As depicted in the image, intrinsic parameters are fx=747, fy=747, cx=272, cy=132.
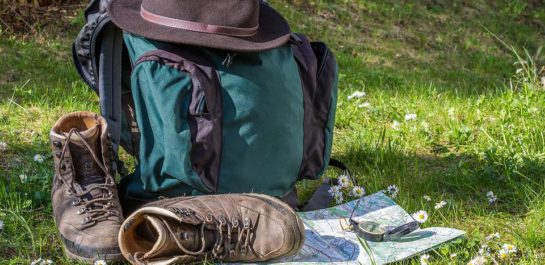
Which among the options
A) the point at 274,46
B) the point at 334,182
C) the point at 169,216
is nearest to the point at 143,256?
the point at 169,216

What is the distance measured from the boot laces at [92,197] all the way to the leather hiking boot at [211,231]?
17 centimetres

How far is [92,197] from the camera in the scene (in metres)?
2.88

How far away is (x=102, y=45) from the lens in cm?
308

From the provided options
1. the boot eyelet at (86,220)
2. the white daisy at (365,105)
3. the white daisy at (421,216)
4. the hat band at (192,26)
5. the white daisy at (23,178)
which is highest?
the hat band at (192,26)

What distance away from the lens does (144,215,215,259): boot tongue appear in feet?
8.39

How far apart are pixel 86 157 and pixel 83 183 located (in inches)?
4.1

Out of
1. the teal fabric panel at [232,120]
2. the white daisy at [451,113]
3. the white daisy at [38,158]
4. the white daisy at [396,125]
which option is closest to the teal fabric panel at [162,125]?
the teal fabric panel at [232,120]

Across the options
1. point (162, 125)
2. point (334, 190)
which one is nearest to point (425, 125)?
point (334, 190)

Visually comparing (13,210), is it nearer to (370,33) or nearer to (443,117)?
(443,117)

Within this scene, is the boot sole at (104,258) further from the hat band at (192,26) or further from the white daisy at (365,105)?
the white daisy at (365,105)

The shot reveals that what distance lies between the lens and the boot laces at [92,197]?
2.79 m

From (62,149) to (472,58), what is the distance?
5.13m

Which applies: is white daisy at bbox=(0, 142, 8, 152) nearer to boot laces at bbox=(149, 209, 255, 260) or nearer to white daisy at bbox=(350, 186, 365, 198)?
boot laces at bbox=(149, 209, 255, 260)

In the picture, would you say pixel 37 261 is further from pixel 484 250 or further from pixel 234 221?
pixel 484 250
